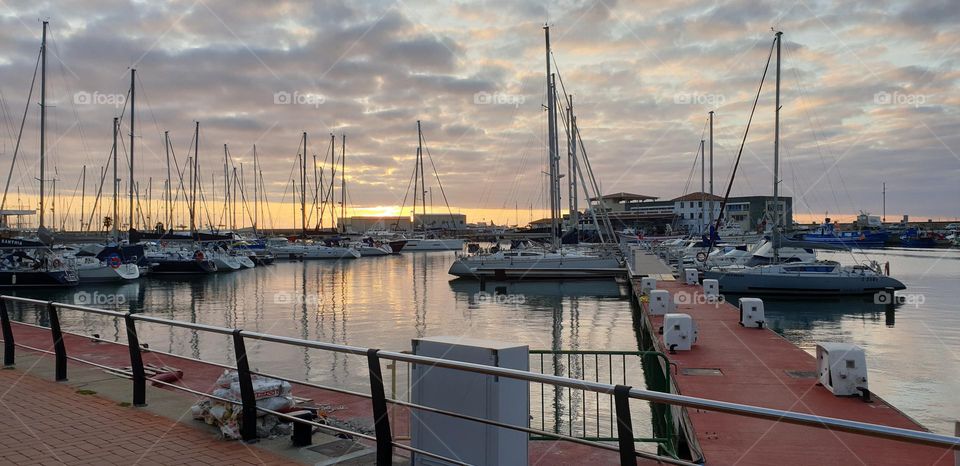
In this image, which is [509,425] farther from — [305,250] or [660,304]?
[305,250]

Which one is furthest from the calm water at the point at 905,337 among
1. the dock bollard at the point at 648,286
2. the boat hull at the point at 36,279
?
the boat hull at the point at 36,279

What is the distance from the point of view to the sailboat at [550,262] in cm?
5000

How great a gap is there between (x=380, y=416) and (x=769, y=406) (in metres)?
6.67

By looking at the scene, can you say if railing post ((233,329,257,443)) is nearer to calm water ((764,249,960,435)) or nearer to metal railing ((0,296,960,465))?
metal railing ((0,296,960,465))

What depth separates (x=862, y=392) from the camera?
10359 mm

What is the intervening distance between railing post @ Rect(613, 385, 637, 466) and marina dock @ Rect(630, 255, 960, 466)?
12.2 feet

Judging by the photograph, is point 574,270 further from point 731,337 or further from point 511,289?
point 731,337

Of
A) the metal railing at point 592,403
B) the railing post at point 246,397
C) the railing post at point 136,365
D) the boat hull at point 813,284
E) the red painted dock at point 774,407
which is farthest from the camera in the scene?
the boat hull at point 813,284

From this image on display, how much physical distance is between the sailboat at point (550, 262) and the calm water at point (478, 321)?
1788mm

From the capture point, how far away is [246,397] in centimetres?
664

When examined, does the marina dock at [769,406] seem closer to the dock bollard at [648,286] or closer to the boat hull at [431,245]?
the dock bollard at [648,286]

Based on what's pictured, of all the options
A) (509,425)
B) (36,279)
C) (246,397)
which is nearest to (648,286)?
(246,397)

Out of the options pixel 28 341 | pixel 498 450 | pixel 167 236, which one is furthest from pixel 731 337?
pixel 167 236

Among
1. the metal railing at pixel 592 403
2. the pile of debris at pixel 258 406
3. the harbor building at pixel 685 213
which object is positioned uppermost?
the harbor building at pixel 685 213
